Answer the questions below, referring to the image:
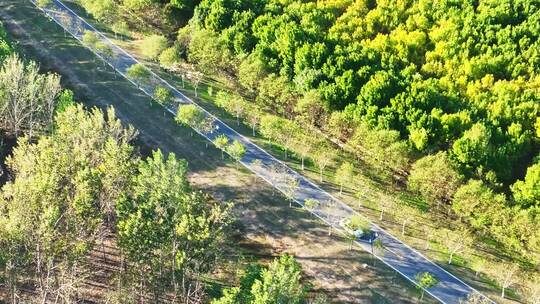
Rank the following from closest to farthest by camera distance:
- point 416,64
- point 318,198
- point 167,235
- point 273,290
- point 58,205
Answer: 1. point 273,290
2. point 167,235
3. point 58,205
4. point 318,198
5. point 416,64

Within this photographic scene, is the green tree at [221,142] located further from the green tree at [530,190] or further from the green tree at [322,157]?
the green tree at [530,190]

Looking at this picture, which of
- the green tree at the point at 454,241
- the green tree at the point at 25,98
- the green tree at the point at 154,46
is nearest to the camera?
the green tree at the point at 454,241

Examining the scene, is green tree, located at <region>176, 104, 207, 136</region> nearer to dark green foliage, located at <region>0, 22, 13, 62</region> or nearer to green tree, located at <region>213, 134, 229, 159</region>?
green tree, located at <region>213, 134, 229, 159</region>

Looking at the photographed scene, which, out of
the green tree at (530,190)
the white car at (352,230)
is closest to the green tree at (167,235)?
the white car at (352,230)

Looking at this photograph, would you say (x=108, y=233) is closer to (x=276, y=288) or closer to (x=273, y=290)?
(x=273, y=290)

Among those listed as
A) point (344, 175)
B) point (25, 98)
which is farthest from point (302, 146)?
point (25, 98)

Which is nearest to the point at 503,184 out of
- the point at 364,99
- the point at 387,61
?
the point at 364,99

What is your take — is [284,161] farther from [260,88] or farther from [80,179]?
[80,179]
